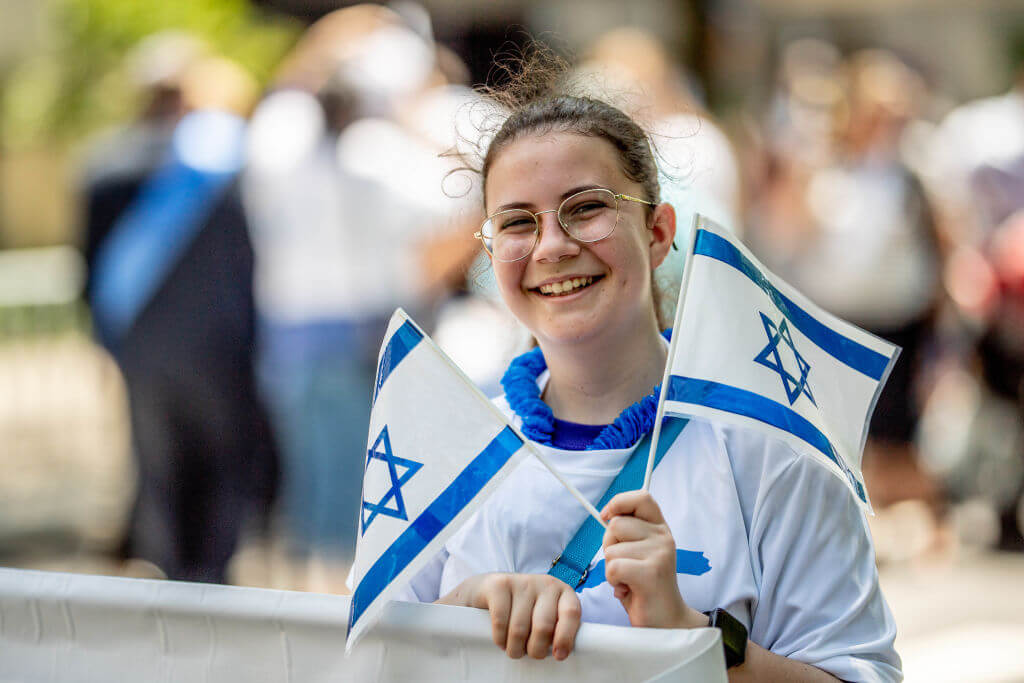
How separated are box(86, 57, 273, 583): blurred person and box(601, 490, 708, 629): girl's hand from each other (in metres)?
3.63

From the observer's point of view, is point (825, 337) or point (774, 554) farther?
point (825, 337)

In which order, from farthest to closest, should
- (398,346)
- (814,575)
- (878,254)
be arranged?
(878,254)
(398,346)
(814,575)

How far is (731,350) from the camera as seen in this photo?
1.80m

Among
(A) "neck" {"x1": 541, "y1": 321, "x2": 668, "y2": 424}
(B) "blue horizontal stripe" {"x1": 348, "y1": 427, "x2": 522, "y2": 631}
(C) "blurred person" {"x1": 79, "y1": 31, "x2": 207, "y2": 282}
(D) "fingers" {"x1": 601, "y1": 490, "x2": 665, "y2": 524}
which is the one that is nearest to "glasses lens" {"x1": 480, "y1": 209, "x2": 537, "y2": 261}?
(A) "neck" {"x1": 541, "y1": 321, "x2": 668, "y2": 424}

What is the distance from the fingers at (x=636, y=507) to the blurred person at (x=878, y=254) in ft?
14.3

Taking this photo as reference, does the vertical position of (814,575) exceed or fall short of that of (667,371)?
it falls short

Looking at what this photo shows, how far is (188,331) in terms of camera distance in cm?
495

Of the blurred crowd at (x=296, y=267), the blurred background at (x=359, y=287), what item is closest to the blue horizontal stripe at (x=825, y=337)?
the blurred background at (x=359, y=287)

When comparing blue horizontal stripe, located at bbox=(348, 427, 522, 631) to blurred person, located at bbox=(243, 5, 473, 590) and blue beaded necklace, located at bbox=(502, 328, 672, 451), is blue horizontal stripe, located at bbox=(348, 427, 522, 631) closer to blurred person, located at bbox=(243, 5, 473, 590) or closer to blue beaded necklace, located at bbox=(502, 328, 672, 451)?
blue beaded necklace, located at bbox=(502, 328, 672, 451)

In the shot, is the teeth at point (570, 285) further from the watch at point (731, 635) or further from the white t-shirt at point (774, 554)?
the watch at point (731, 635)

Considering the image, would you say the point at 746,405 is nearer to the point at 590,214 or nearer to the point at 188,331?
the point at 590,214

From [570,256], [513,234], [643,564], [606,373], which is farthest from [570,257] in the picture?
[643,564]

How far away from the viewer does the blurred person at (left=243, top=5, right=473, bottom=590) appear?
5047 millimetres

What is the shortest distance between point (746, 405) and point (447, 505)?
0.46 metres
